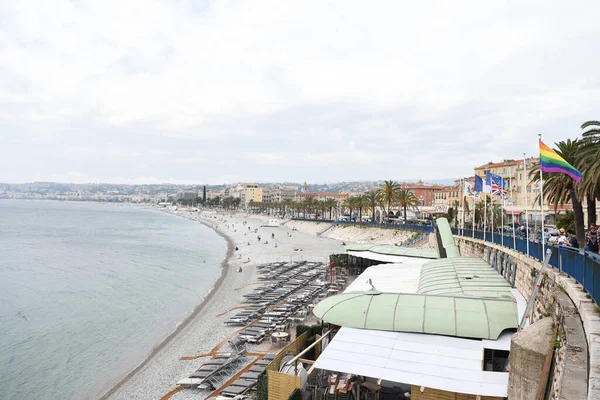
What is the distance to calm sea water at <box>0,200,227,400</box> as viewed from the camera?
71.0ft

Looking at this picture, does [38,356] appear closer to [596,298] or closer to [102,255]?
[596,298]

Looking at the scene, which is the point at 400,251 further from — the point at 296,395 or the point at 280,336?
the point at 296,395

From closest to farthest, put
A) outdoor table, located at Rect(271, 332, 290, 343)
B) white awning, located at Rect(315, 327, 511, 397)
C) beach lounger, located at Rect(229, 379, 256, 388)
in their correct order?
white awning, located at Rect(315, 327, 511, 397)
beach lounger, located at Rect(229, 379, 256, 388)
outdoor table, located at Rect(271, 332, 290, 343)

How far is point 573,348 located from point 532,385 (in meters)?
1.49

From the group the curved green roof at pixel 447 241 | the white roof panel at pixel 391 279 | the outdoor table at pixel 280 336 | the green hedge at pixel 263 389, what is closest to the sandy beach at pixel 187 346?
the outdoor table at pixel 280 336

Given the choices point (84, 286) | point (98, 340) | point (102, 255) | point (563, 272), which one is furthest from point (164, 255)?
point (563, 272)

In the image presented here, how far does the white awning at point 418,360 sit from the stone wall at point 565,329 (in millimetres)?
1753

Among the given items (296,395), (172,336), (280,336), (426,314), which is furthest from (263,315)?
(296,395)

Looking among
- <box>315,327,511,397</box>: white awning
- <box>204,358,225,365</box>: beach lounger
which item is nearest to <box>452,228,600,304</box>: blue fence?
<box>315,327,511,397</box>: white awning

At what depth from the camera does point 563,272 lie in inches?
452

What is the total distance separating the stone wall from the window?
4.61 ft

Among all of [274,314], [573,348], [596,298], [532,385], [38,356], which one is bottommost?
[38,356]

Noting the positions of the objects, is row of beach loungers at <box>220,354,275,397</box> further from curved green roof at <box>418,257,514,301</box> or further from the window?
the window

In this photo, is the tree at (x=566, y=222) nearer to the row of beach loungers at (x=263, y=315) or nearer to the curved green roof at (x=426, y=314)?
the row of beach loungers at (x=263, y=315)
